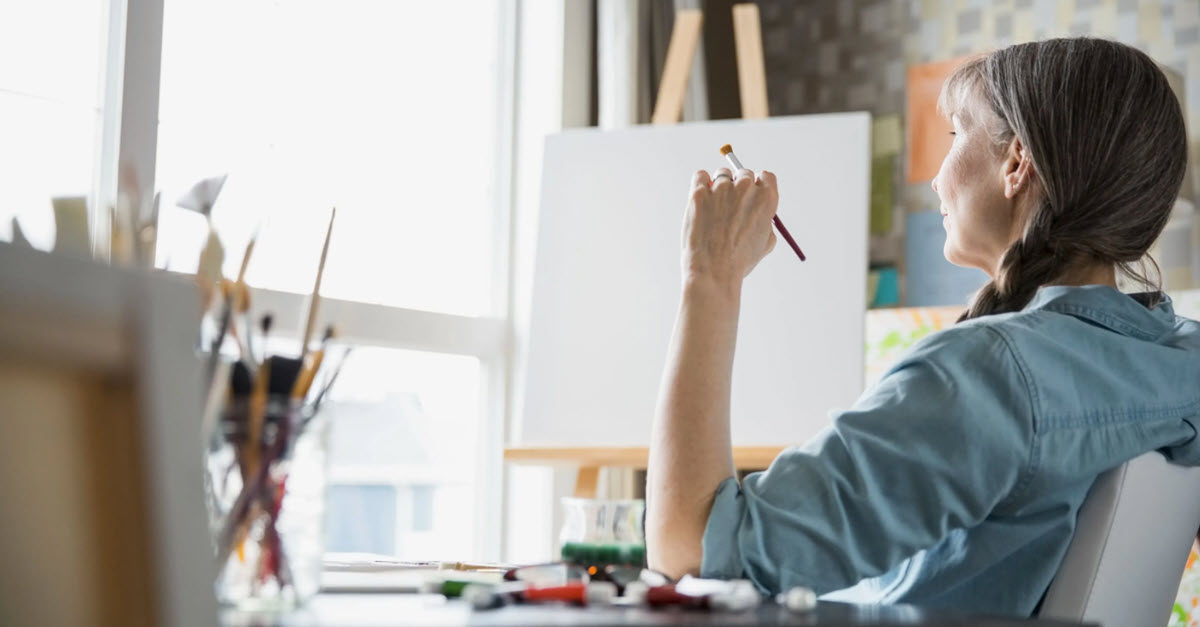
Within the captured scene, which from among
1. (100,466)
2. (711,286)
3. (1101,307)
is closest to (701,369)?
(711,286)

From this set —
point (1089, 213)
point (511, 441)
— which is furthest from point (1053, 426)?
point (511, 441)

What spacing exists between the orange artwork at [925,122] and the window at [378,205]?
3.64ft

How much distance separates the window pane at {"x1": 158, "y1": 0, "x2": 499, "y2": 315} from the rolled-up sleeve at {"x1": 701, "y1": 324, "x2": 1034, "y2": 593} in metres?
1.43

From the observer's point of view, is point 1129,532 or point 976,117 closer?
point 1129,532

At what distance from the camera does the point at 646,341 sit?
2.38 m

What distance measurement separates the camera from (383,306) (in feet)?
8.26

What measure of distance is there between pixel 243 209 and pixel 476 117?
757mm

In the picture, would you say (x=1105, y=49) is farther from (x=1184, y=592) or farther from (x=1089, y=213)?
(x=1184, y=592)

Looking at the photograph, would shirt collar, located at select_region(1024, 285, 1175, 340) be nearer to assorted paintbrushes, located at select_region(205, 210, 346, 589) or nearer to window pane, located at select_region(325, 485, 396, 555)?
assorted paintbrushes, located at select_region(205, 210, 346, 589)

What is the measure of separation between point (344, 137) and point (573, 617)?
6.87 feet

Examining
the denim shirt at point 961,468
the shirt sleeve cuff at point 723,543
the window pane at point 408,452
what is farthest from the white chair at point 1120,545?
the window pane at point 408,452

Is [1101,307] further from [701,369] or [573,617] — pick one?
[573,617]

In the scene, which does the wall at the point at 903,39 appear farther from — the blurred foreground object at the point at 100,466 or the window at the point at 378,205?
the blurred foreground object at the point at 100,466

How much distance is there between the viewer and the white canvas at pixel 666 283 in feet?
7.49
